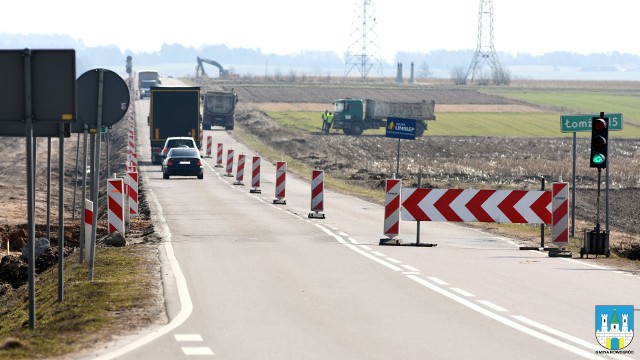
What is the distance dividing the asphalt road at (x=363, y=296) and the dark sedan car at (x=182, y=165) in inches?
794

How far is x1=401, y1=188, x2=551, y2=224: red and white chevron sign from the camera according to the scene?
23.0 meters

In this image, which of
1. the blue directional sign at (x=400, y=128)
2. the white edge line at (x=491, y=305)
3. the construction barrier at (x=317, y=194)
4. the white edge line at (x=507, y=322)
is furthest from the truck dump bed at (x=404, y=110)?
the white edge line at (x=491, y=305)

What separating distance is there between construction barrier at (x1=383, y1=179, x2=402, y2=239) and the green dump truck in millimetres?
61727

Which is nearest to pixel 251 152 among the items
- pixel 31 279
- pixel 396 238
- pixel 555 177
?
pixel 555 177

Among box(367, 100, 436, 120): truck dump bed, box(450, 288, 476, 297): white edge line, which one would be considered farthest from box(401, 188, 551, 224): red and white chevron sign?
box(367, 100, 436, 120): truck dump bed

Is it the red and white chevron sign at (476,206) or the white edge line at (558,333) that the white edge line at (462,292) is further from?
the red and white chevron sign at (476,206)

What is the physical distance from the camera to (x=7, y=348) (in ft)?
35.8

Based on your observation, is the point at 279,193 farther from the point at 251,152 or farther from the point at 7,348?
the point at 251,152

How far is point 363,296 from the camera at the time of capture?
14984 mm

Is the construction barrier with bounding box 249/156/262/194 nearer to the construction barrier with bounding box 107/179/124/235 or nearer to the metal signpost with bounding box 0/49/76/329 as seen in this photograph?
the construction barrier with bounding box 107/179/124/235

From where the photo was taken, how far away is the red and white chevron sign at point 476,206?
23000mm

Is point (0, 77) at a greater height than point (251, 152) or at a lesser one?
greater

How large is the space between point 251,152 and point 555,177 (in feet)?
58.6

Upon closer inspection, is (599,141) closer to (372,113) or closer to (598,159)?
(598,159)
